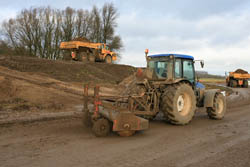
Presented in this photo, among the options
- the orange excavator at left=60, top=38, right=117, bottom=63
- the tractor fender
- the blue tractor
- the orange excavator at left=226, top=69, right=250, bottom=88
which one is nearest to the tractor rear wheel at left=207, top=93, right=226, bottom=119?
the blue tractor

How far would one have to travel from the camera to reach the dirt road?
3719 millimetres

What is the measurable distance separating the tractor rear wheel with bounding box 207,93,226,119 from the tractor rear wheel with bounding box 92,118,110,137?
14.1 ft

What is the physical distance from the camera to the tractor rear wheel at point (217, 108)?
25.3 feet

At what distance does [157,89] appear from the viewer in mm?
6750

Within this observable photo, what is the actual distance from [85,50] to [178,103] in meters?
19.3

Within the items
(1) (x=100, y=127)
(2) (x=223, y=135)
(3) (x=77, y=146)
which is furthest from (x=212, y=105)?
(3) (x=77, y=146)

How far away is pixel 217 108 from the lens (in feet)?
25.7

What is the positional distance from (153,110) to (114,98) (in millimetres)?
1425

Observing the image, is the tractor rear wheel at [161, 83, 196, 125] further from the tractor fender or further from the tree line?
the tree line

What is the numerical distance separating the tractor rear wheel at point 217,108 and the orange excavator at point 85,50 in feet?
59.0

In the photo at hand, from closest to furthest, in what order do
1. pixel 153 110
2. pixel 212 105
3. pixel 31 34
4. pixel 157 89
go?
pixel 153 110
pixel 157 89
pixel 212 105
pixel 31 34

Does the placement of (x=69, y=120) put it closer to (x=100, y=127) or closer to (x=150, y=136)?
(x=100, y=127)

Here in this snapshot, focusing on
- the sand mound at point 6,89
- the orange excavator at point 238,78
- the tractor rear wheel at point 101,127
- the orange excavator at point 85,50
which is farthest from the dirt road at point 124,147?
the orange excavator at point 238,78

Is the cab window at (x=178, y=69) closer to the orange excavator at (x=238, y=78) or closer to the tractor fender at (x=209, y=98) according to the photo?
the tractor fender at (x=209, y=98)
